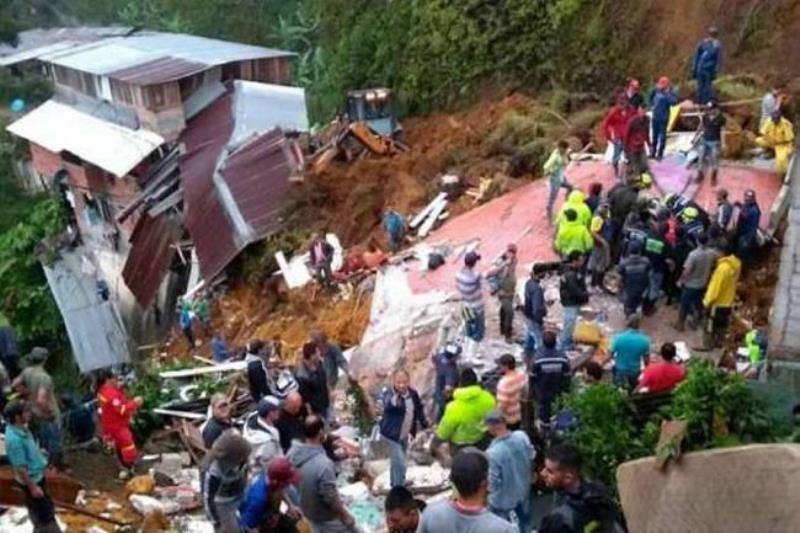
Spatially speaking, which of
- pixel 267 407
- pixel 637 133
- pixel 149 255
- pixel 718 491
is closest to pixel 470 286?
pixel 267 407

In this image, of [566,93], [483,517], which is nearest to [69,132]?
[566,93]

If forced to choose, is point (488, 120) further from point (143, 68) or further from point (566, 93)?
point (143, 68)

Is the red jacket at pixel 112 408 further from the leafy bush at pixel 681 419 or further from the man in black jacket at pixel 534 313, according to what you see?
the leafy bush at pixel 681 419

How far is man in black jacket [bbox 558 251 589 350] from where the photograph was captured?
1234 centimetres

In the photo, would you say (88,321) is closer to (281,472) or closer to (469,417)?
(469,417)

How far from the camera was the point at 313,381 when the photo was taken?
35.8 feet

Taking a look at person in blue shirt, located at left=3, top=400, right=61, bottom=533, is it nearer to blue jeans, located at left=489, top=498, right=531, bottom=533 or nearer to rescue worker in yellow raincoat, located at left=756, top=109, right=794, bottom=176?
blue jeans, located at left=489, top=498, right=531, bottom=533

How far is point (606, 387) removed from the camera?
8.98m

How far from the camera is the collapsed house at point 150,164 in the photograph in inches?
926

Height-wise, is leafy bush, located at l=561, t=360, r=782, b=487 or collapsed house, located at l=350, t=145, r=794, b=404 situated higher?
leafy bush, located at l=561, t=360, r=782, b=487

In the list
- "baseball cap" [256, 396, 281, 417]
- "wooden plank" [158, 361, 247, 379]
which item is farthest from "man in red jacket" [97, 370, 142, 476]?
"wooden plank" [158, 361, 247, 379]

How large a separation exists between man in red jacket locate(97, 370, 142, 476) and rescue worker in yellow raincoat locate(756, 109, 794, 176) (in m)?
10.5

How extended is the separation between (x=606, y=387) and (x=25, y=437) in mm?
5087

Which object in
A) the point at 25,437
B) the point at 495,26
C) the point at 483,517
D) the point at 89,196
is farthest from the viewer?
the point at 89,196
